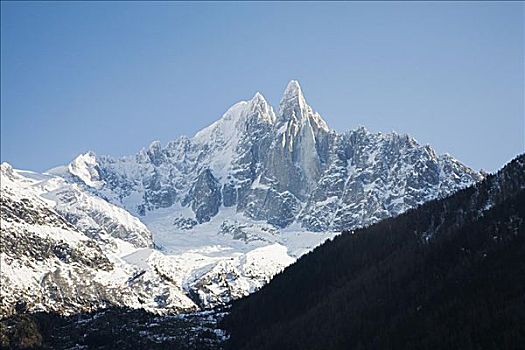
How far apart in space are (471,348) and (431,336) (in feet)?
46.8

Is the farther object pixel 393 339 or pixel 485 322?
pixel 393 339

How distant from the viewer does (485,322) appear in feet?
604

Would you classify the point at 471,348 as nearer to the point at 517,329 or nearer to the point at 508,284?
the point at 517,329

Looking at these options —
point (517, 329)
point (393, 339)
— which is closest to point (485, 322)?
point (517, 329)

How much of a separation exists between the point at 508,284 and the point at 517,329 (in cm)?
2523

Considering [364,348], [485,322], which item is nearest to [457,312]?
[485,322]

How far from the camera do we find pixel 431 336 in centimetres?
18812

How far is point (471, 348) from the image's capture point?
175375mm

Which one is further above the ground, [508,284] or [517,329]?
[508,284]

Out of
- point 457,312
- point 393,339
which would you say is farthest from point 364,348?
point 457,312

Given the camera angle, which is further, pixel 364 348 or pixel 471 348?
pixel 364 348

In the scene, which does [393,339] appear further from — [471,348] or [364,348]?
[471,348]

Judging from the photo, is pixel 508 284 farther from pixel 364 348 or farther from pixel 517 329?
pixel 364 348

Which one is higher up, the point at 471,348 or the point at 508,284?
the point at 508,284
